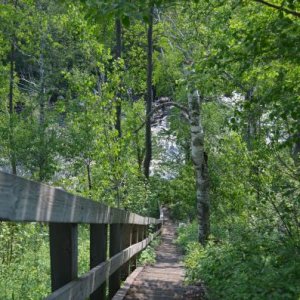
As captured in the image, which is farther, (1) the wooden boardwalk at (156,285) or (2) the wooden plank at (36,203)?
(1) the wooden boardwalk at (156,285)

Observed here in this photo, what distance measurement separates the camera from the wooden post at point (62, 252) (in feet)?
10.6

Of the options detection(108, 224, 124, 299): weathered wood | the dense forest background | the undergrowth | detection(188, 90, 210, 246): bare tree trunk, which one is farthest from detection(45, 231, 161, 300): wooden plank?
detection(188, 90, 210, 246): bare tree trunk

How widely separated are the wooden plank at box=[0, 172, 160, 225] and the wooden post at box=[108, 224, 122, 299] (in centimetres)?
243

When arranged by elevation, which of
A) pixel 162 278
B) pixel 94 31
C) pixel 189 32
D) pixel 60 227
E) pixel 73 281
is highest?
pixel 189 32

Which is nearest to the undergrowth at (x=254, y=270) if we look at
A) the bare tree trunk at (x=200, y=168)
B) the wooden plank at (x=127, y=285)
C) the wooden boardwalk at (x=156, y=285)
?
the wooden boardwalk at (x=156, y=285)

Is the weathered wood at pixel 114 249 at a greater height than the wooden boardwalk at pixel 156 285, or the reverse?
the weathered wood at pixel 114 249

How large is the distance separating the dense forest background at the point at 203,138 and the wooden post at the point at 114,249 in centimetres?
91

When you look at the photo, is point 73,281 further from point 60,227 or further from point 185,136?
point 185,136

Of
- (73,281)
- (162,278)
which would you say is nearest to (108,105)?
(162,278)

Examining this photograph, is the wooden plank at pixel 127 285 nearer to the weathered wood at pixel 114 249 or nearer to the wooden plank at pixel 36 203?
the weathered wood at pixel 114 249

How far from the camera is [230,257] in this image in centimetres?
592

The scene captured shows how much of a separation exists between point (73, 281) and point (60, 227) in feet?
1.42

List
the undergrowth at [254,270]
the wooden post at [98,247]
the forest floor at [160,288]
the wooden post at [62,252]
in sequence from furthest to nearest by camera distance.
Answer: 1. the forest floor at [160,288]
2. the wooden post at [98,247]
3. the undergrowth at [254,270]
4. the wooden post at [62,252]

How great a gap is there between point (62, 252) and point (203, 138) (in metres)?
10.5
